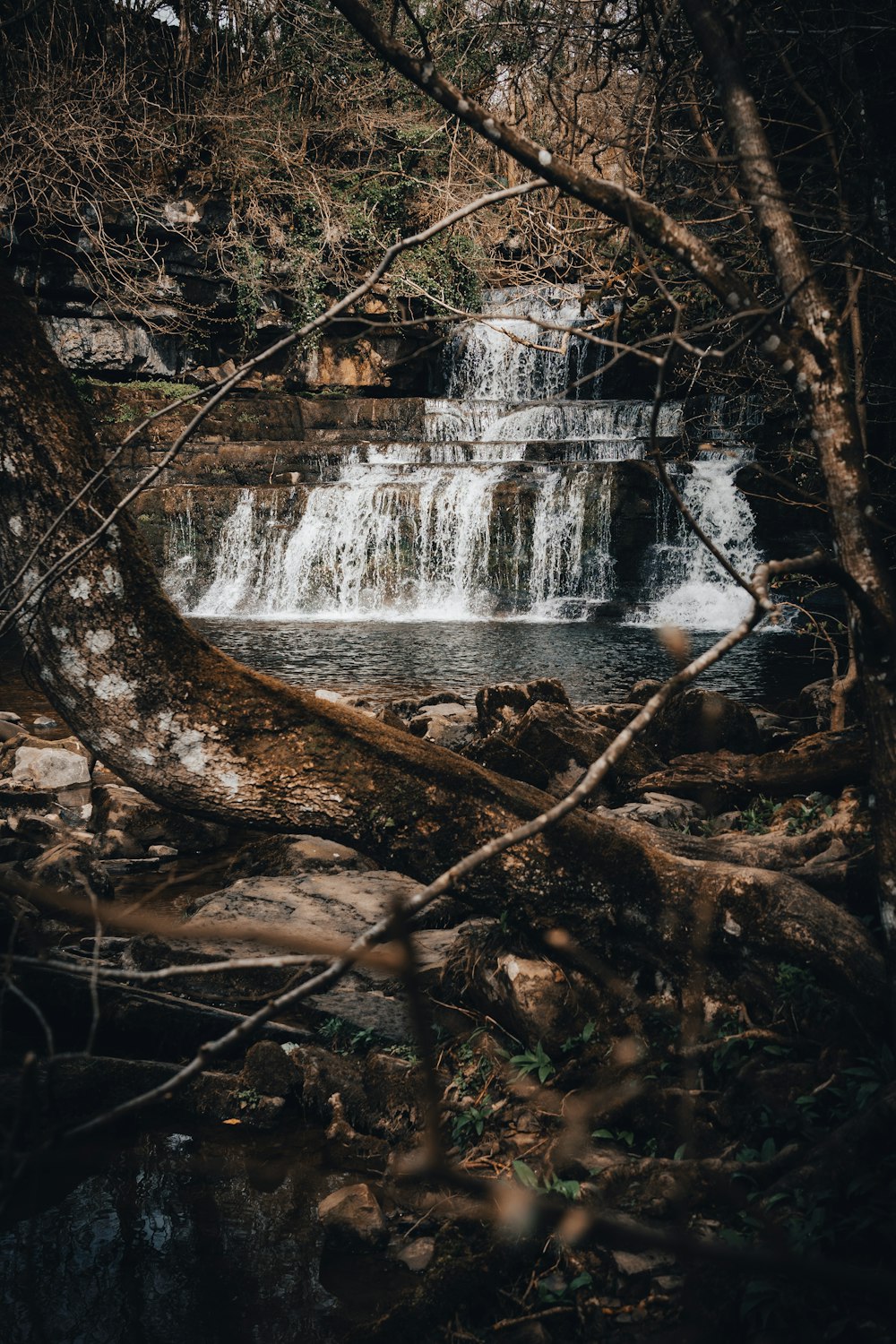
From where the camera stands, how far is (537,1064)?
10.1ft

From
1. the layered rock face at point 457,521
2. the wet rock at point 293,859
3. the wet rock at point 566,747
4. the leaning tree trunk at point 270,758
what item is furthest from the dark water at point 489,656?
the leaning tree trunk at point 270,758

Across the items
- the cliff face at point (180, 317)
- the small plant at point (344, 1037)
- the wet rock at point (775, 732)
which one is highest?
the cliff face at point (180, 317)

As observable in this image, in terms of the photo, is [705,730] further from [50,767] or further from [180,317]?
[180,317]

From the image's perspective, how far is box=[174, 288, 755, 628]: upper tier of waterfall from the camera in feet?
50.7

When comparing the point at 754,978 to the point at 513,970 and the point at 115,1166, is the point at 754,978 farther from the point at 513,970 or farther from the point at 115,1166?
the point at 115,1166

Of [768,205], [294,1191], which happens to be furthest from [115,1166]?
[768,205]

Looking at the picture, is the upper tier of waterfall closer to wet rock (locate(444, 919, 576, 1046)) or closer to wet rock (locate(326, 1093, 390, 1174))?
wet rock (locate(444, 919, 576, 1046))

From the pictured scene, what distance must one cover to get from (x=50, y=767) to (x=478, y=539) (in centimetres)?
1031

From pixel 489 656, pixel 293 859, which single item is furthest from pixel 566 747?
pixel 489 656

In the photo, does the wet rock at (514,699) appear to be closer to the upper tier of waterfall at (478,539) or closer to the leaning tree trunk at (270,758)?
the leaning tree trunk at (270,758)

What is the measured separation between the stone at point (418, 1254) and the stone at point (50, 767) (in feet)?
16.5

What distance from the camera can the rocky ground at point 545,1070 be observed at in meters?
2.06

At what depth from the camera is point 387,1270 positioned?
8.43 feet

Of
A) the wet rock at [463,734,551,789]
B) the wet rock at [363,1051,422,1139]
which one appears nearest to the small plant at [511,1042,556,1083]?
the wet rock at [363,1051,422,1139]
